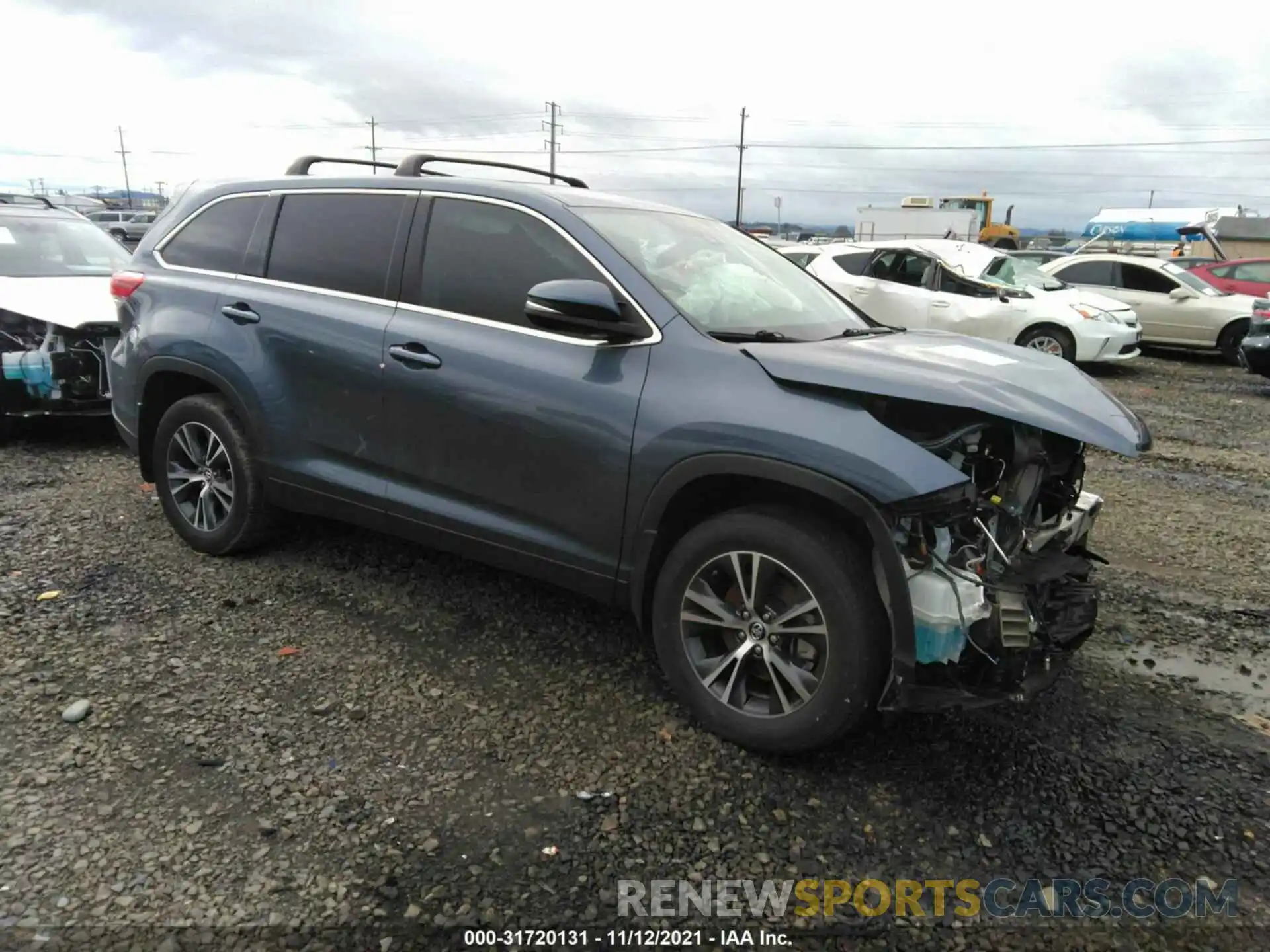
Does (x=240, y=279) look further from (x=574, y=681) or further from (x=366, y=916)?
(x=366, y=916)

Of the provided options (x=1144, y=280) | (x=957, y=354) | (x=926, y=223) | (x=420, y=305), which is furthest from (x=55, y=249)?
(x=926, y=223)

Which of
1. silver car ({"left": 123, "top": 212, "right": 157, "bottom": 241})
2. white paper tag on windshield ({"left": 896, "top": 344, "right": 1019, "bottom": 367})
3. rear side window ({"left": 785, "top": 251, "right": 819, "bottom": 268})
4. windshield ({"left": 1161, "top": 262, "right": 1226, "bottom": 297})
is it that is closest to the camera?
white paper tag on windshield ({"left": 896, "top": 344, "right": 1019, "bottom": 367})

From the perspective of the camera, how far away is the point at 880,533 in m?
2.55

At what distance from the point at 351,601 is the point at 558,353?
1.65m

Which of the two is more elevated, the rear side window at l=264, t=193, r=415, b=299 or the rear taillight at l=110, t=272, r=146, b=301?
the rear side window at l=264, t=193, r=415, b=299

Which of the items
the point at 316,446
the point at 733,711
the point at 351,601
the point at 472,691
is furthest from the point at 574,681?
the point at 316,446

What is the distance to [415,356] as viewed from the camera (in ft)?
11.4

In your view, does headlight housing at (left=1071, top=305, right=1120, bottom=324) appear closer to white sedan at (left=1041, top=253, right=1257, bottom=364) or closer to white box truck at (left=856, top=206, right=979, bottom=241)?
white sedan at (left=1041, top=253, right=1257, bottom=364)

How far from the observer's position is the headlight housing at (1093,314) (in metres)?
11.5

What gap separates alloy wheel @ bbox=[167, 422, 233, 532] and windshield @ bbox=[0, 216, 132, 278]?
3497 millimetres

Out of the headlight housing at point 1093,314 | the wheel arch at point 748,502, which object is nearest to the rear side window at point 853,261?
the headlight housing at point 1093,314

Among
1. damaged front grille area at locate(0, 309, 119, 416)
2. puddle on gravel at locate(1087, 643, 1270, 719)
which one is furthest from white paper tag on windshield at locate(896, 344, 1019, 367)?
damaged front grille area at locate(0, 309, 119, 416)

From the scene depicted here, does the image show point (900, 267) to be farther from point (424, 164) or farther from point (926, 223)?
point (926, 223)

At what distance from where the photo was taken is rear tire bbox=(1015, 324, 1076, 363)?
37.4 feet
